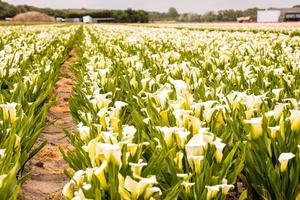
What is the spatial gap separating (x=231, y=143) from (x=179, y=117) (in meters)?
0.37

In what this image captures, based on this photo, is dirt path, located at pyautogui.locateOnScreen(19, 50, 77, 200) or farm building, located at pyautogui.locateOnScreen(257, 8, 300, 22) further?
farm building, located at pyautogui.locateOnScreen(257, 8, 300, 22)

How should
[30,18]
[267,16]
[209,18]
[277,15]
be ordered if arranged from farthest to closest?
[209,18] → [30,18] → [277,15] → [267,16]

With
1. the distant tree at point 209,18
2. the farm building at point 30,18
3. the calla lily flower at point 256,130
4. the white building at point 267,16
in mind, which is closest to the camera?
the calla lily flower at point 256,130

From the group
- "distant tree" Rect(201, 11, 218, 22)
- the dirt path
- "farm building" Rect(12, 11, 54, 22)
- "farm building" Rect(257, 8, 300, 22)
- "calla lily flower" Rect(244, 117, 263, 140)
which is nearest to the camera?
"calla lily flower" Rect(244, 117, 263, 140)

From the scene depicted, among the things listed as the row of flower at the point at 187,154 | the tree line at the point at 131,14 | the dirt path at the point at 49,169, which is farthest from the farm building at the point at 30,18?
the row of flower at the point at 187,154

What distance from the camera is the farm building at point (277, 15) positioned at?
6825 cm

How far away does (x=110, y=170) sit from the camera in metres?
2.16

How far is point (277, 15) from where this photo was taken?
227ft

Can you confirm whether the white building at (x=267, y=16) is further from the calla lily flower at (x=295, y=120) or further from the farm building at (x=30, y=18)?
the calla lily flower at (x=295, y=120)

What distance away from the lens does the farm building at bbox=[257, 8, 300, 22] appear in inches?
2687

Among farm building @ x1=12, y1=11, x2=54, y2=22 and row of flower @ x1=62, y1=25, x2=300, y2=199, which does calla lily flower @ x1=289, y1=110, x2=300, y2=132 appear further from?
farm building @ x1=12, y1=11, x2=54, y2=22

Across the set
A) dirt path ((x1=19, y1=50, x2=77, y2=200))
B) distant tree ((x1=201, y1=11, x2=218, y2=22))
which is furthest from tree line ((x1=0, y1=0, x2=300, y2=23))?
dirt path ((x1=19, y1=50, x2=77, y2=200))

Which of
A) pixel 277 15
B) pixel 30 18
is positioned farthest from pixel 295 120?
pixel 30 18

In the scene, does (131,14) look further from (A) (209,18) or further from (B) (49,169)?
(B) (49,169)
